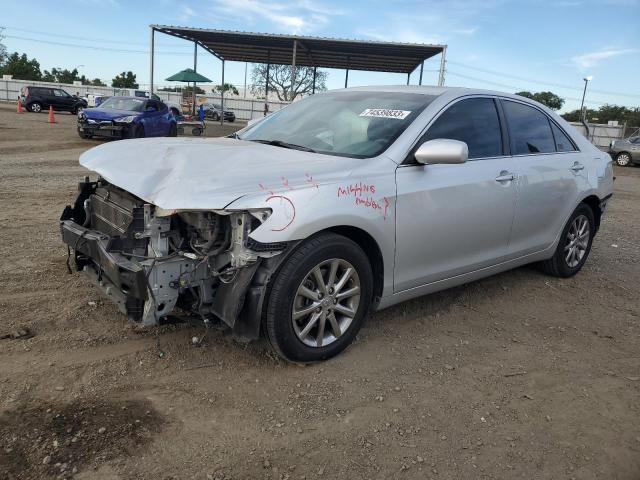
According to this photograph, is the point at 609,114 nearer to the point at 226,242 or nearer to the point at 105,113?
the point at 105,113

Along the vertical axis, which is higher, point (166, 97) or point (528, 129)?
point (166, 97)

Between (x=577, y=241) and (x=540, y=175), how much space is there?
123cm

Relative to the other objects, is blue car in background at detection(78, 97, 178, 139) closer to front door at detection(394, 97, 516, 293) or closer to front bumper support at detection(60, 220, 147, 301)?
front bumper support at detection(60, 220, 147, 301)

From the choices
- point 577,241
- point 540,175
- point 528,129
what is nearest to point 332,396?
point 540,175

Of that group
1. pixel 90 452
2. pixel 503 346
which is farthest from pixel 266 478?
pixel 503 346

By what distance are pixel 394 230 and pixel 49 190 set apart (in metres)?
6.82

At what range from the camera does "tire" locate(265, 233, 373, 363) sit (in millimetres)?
3111

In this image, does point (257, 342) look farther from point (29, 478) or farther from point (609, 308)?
point (609, 308)

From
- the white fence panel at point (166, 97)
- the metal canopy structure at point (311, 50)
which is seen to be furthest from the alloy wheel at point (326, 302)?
the white fence panel at point (166, 97)

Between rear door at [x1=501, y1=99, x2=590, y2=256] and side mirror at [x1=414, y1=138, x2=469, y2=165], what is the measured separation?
1.14 meters

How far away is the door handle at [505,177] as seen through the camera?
4.25 metres

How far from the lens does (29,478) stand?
2.30m

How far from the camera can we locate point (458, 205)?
154 inches

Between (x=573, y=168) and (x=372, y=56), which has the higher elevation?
(x=372, y=56)
